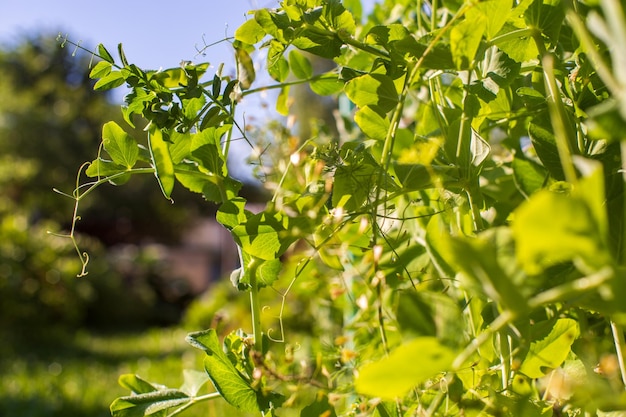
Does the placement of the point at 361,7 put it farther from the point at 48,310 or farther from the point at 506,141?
the point at 48,310

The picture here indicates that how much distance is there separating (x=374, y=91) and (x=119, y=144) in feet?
0.75

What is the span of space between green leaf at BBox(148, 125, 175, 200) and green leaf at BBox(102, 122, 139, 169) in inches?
2.3

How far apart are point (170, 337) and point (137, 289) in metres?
3.27

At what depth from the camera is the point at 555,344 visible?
1.54ft

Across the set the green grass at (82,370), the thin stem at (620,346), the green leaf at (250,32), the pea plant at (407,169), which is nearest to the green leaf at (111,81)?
the pea plant at (407,169)

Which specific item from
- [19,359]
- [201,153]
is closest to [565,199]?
[201,153]

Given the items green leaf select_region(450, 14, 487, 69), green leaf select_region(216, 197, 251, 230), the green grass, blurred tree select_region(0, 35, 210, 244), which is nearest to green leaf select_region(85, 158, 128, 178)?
green leaf select_region(216, 197, 251, 230)

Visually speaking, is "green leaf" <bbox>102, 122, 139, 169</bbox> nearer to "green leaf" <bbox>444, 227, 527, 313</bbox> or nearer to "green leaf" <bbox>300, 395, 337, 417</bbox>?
"green leaf" <bbox>300, 395, 337, 417</bbox>

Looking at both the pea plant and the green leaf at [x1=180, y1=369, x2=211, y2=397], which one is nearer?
the pea plant

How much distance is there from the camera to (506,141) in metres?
0.69

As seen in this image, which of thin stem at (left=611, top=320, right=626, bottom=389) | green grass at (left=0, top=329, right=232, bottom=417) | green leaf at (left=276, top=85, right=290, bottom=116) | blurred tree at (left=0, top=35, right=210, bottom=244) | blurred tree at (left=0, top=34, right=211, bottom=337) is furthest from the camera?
blurred tree at (left=0, top=35, right=210, bottom=244)

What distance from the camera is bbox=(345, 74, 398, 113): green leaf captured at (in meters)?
0.52

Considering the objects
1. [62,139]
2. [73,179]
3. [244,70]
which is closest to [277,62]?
[244,70]

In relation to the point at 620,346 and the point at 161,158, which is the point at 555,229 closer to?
the point at 620,346
